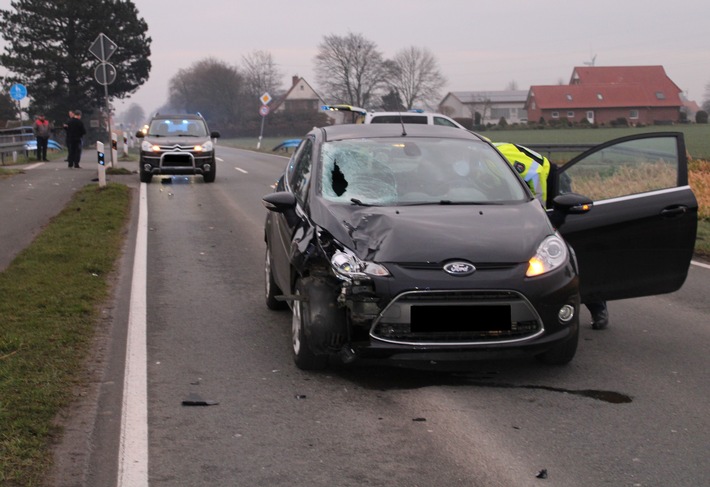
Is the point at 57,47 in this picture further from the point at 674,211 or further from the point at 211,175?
the point at 674,211

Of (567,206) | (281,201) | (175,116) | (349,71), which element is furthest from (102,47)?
(349,71)

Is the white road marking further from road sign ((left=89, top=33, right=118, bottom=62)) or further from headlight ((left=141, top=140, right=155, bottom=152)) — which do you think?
road sign ((left=89, top=33, right=118, bottom=62))

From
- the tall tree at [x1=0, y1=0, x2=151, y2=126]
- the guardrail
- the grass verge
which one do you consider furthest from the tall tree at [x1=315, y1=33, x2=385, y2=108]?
the grass verge

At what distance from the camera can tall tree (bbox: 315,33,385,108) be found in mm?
92250

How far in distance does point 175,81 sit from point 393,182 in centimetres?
18381

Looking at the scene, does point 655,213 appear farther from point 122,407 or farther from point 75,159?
point 75,159

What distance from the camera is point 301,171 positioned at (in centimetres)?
749

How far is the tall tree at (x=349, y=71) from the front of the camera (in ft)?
303

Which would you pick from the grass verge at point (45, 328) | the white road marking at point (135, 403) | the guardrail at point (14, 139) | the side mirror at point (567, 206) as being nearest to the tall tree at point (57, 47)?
the guardrail at point (14, 139)

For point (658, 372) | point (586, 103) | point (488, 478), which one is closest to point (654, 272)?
point (658, 372)

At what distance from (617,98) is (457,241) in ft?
409

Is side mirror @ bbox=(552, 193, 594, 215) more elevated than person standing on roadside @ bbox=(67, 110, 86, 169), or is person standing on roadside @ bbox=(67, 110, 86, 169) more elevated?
side mirror @ bbox=(552, 193, 594, 215)

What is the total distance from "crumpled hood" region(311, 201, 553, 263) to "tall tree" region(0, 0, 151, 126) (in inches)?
2404

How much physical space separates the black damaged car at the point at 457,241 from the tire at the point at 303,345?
0.04 ft
